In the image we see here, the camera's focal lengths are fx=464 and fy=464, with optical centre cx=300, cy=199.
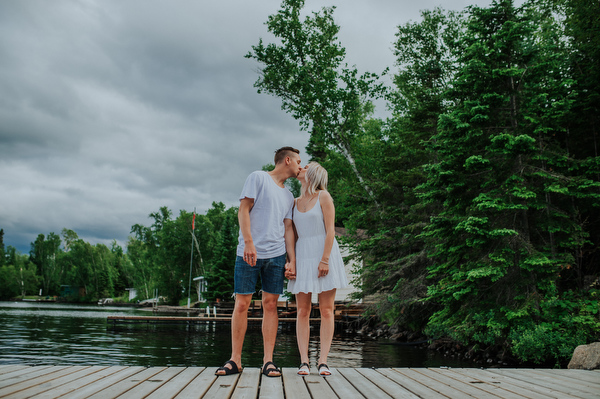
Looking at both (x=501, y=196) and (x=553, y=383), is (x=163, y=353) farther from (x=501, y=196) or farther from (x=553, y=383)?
(x=553, y=383)

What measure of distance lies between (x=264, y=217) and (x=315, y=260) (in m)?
0.68

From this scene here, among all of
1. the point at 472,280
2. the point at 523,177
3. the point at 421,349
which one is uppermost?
the point at 523,177

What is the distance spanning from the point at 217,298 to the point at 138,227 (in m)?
38.2

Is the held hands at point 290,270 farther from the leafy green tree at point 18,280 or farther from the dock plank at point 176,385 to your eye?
the leafy green tree at point 18,280

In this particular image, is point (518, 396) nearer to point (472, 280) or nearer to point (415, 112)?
point (472, 280)

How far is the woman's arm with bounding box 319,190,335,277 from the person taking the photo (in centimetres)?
453

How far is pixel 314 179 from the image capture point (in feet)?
15.5

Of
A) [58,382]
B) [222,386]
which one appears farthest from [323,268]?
[58,382]

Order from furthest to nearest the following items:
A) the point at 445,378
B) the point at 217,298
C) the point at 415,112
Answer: the point at 217,298, the point at 415,112, the point at 445,378

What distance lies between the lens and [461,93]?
13492 millimetres

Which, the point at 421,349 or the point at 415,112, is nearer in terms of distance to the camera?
the point at 421,349

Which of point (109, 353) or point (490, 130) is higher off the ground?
point (490, 130)

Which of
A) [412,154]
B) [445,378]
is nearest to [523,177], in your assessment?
[412,154]

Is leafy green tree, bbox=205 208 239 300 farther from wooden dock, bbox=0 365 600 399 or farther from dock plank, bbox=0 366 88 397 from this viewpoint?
wooden dock, bbox=0 365 600 399
